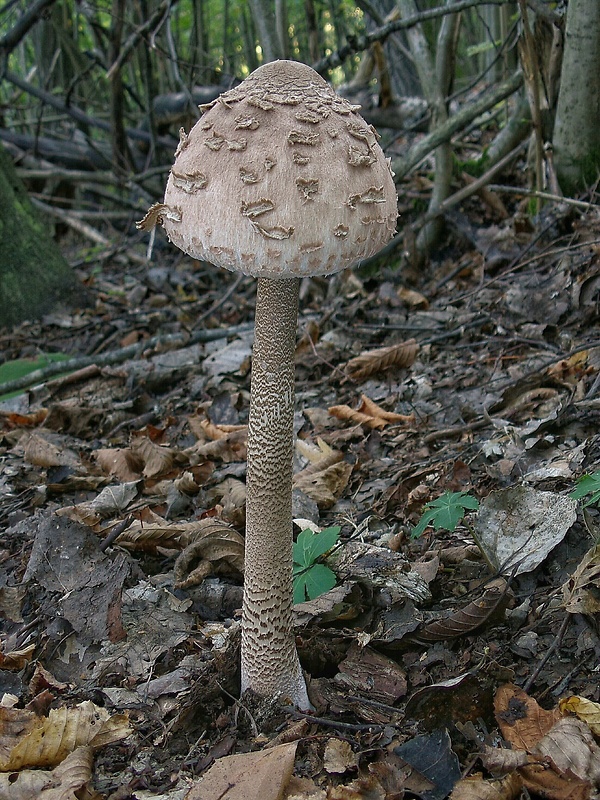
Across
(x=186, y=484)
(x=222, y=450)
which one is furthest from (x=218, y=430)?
(x=186, y=484)

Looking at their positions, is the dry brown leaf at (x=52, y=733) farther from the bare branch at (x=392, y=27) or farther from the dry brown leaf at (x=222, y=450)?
the bare branch at (x=392, y=27)

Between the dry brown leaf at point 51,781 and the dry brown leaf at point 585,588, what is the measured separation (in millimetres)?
1765

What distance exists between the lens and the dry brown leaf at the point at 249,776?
2156 mm

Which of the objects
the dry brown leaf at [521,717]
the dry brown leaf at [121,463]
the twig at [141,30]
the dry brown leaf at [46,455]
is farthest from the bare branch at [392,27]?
the dry brown leaf at [521,717]

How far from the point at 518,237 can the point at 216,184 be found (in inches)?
177

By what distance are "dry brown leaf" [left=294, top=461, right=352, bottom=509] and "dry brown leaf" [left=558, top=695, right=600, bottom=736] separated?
1.80 meters

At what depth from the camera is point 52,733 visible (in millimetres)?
2406

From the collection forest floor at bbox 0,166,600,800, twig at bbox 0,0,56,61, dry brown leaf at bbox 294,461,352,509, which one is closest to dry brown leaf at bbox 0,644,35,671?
forest floor at bbox 0,166,600,800

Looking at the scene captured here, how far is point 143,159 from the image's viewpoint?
10.5m

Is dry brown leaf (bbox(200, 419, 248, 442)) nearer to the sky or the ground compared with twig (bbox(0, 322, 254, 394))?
nearer to the ground

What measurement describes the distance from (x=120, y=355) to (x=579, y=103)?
411cm

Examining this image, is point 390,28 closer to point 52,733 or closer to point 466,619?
point 466,619

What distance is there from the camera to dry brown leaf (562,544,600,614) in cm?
249

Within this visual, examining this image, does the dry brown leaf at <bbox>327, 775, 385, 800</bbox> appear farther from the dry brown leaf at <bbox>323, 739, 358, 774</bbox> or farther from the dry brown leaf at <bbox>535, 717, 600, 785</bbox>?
the dry brown leaf at <bbox>535, 717, 600, 785</bbox>
